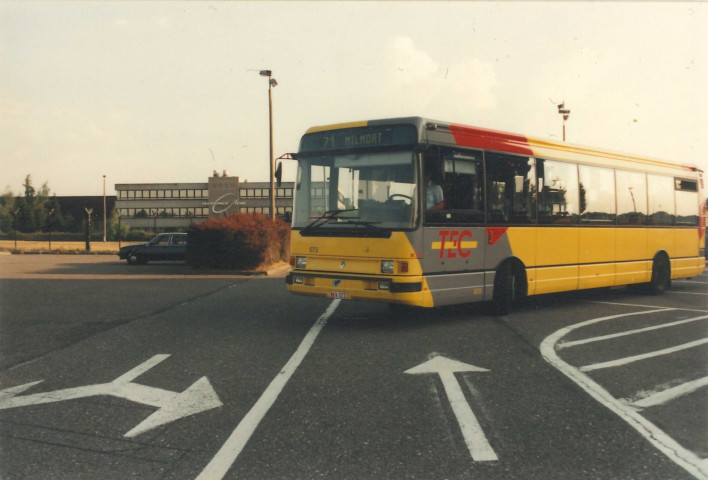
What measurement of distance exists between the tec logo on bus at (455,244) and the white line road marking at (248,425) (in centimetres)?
274

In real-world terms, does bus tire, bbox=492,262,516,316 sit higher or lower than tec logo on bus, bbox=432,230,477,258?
lower

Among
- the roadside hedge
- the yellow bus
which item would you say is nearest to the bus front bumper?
the yellow bus

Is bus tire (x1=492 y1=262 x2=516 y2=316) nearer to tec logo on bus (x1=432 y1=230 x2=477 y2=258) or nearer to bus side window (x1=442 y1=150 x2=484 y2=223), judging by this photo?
tec logo on bus (x1=432 y1=230 x2=477 y2=258)

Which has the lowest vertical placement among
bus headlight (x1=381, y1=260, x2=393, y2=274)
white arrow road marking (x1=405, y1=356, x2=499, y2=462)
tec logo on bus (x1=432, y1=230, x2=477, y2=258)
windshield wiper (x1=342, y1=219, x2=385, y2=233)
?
white arrow road marking (x1=405, y1=356, x2=499, y2=462)

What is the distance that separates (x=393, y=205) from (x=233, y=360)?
11.4 feet

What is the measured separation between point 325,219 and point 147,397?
16.1ft

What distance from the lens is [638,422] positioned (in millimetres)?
5270

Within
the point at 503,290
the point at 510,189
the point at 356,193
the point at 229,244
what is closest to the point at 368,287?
the point at 356,193

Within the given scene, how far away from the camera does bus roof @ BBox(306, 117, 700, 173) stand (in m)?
10.2

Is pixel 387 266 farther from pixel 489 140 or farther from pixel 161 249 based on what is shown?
pixel 161 249

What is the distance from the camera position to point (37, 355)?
324 inches

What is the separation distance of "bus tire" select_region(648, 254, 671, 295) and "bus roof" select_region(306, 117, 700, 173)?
216cm

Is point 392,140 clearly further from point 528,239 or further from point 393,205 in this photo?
point 528,239

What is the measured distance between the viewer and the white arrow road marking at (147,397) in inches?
219
